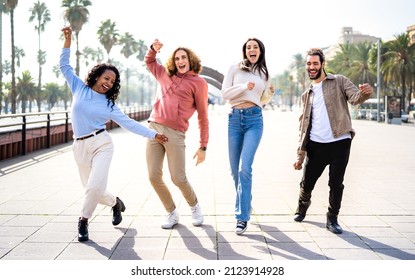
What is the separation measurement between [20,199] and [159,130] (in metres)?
2.61

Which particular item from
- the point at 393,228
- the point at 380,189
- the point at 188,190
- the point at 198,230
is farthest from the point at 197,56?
the point at 380,189

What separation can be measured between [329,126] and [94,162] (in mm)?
2186

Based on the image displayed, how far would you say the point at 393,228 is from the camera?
4.35 meters

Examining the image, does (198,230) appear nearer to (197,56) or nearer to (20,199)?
(197,56)

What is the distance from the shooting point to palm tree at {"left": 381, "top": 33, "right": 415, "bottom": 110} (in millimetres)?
32031

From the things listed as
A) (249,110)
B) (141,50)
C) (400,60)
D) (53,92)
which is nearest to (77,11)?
(400,60)

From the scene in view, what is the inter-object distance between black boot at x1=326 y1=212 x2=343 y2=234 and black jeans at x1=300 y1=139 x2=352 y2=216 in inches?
1.5

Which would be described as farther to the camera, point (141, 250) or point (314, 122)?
point (314, 122)

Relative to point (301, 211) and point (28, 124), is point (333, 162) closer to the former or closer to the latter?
point (301, 211)

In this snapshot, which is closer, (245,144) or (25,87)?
(245,144)

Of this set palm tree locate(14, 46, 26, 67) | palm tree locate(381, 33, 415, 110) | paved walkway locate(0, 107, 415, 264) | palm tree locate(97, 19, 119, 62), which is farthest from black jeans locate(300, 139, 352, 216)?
palm tree locate(14, 46, 26, 67)

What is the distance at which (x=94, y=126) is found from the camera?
387 centimetres

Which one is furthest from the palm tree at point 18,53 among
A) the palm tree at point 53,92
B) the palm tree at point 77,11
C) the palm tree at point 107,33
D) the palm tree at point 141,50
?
the palm tree at point 77,11
